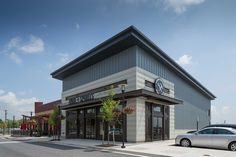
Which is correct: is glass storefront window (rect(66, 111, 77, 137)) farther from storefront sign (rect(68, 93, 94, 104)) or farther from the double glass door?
Result: the double glass door

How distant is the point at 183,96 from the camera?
38875 mm

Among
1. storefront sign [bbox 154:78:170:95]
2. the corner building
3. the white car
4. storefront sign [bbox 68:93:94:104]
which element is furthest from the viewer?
storefront sign [bbox 68:93:94:104]

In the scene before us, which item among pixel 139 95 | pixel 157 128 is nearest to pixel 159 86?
pixel 157 128

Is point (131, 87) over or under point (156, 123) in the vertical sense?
over

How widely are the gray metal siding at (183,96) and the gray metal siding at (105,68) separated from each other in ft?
3.25

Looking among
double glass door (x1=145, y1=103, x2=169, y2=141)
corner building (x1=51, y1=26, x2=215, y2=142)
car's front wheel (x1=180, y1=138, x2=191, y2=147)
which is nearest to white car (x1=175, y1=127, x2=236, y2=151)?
car's front wheel (x1=180, y1=138, x2=191, y2=147)

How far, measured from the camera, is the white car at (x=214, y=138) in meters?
18.5

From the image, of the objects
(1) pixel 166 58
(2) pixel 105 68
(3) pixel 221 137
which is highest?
(1) pixel 166 58

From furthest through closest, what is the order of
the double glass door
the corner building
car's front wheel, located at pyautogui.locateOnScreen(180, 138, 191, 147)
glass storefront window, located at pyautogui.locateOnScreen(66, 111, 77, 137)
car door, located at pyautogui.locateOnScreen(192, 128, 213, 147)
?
glass storefront window, located at pyautogui.locateOnScreen(66, 111, 77, 137) < the double glass door < the corner building < car's front wheel, located at pyautogui.locateOnScreen(180, 138, 191, 147) < car door, located at pyautogui.locateOnScreen(192, 128, 213, 147)

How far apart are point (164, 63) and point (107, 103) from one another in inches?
441

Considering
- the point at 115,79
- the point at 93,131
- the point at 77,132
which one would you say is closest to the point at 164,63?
the point at 115,79

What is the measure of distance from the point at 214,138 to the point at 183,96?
65.6ft

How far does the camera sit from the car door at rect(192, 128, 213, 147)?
63.5ft

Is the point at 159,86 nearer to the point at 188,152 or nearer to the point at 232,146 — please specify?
the point at 232,146
